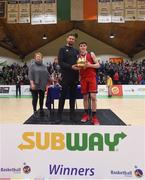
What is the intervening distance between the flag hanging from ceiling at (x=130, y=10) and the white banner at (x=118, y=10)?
0.17 metres

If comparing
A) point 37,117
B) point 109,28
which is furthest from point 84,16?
point 37,117

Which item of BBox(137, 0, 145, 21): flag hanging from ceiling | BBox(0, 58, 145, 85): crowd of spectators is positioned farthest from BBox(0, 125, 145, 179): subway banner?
BBox(0, 58, 145, 85): crowd of spectators

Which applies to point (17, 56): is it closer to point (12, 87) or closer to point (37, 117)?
point (12, 87)

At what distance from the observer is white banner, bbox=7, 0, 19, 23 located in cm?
1520

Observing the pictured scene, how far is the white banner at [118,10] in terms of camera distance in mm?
15047

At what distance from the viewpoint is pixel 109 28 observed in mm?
22922

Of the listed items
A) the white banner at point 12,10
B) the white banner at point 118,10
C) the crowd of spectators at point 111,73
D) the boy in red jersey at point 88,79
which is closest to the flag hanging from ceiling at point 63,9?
the white banner at point 12,10

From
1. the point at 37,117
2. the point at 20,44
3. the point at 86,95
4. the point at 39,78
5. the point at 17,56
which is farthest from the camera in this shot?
the point at 17,56

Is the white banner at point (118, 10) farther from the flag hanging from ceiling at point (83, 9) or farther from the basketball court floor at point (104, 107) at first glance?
the basketball court floor at point (104, 107)

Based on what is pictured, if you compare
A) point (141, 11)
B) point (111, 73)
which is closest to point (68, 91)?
point (141, 11)

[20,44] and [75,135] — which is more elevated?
[20,44]

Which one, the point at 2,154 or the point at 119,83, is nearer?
the point at 2,154

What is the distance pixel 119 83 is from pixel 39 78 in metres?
14.8

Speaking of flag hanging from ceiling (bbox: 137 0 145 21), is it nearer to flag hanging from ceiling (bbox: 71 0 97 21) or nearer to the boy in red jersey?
→ flag hanging from ceiling (bbox: 71 0 97 21)
